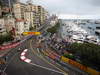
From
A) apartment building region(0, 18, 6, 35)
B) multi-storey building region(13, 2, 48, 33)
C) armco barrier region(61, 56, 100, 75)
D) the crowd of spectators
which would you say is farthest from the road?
multi-storey building region(13, 2, 48, 33)

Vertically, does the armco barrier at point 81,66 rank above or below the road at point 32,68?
above

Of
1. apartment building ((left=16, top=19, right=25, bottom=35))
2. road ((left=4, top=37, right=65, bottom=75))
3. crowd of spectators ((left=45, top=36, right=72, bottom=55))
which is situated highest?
apartment building ((left=16, top=19, right=25, bottom=35))

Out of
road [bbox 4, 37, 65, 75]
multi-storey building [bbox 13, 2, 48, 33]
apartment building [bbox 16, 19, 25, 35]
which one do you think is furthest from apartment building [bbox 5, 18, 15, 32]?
road [bbox 4, 37, 65, 75]

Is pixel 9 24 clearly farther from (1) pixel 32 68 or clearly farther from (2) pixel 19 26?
(1) pixel 32 68

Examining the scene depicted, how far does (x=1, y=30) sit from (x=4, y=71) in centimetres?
3657

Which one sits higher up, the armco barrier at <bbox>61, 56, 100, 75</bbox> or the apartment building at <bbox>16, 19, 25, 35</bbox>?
the apartment building at <bbox>16, 19, 25, 35</bbox>

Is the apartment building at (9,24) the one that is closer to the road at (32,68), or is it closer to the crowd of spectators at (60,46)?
the crowd of spectators at (60,46)

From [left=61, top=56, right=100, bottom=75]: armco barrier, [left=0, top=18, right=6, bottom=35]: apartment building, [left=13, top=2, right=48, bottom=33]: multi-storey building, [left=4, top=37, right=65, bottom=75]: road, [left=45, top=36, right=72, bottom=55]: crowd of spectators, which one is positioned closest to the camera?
[left=61, top=56, right=100, bottom=75]: armco barrier

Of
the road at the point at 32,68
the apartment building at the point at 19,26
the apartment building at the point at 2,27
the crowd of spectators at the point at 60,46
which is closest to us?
the road at the point at 32,68

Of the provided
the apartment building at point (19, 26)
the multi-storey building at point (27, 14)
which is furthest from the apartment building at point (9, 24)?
the multi-storey building at point (27, 14)

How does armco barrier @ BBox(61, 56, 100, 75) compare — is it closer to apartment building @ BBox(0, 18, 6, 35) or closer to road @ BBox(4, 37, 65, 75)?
road @ BBox(4, 37, 65, 75)

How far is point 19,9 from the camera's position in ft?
321

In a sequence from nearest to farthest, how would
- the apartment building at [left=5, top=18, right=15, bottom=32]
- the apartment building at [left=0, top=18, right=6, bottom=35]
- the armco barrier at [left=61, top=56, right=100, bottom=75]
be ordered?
the armco barrier at [left=61, top=56, right=100, bottom=75]
the apartment building at [left=0, top=18, right=6, bottom=35]
the apartment building at [left=5, top=18, right=15, bottom=32]

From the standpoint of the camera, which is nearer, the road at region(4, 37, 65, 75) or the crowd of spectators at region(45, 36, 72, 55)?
the road at region(4, 37, 65, 75)
